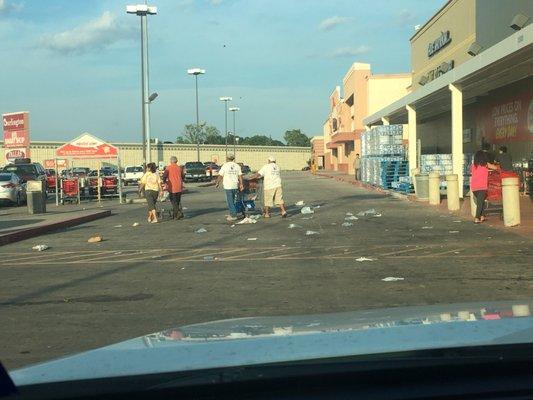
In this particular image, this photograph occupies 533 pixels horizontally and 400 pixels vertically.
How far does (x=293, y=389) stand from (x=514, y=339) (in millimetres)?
735

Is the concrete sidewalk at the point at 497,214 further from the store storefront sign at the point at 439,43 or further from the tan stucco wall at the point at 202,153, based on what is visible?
the tan stucco wall at the point at 202,153

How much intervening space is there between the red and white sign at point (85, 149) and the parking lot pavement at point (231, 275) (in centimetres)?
1304

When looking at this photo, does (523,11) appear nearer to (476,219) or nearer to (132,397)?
(476,219)

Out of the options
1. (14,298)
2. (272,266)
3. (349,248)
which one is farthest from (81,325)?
(349,248)

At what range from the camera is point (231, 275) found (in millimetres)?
11062

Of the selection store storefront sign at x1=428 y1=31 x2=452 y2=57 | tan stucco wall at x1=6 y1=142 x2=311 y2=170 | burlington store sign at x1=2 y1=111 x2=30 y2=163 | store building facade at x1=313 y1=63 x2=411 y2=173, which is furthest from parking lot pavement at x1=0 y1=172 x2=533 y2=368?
tan stucco wall at x1=6 y1=142 x2=311 y2=170

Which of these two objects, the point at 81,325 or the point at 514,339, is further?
the point at 81,325

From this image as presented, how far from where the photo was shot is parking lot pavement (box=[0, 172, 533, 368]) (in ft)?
26.3

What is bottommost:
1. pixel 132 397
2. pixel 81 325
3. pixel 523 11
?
pixel 81 325

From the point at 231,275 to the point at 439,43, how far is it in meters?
28.3

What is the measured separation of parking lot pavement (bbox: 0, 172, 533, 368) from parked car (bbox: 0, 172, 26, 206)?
13050 mm

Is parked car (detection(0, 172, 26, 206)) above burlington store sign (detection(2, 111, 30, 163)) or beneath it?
beneath

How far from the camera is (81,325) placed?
777 centimetres

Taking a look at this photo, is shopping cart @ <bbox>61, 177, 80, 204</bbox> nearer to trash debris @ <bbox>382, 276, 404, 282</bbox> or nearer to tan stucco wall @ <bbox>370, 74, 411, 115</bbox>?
A: trash debris @ <bbox>382, 276, 404, 282</bbox>
